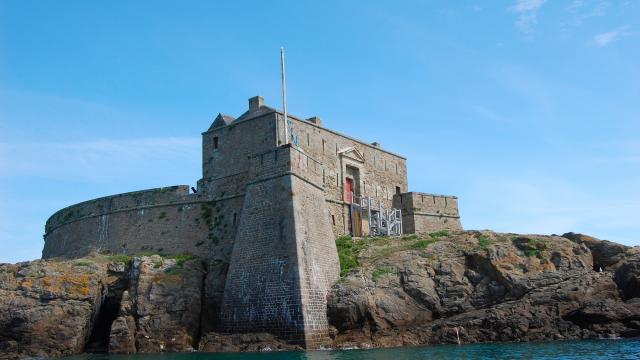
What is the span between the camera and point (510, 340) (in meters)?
23.3

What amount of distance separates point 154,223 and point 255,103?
8320 millimetres

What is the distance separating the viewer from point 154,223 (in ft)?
104

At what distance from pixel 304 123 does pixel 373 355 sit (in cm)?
1452

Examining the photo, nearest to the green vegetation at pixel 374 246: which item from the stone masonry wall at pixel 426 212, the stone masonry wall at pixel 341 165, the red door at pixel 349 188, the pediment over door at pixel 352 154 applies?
the stone masonry wall at pixel 341 165

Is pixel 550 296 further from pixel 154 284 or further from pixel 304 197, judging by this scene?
pixel 154 284

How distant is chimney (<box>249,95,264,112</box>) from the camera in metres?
32.1

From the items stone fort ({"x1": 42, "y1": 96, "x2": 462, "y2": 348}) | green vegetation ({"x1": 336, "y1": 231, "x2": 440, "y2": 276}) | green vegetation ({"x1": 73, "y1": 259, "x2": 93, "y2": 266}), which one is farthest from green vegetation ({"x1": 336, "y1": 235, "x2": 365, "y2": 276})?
green vegetation ({"x1": 73, "y1": 259, "x2": 93, "y2": 266})

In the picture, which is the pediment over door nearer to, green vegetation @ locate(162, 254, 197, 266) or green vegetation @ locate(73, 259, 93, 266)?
green vegetation @ locate(162, 254, 197, 266)

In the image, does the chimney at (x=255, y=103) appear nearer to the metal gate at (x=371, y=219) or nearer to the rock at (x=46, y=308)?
the metal gate at (x=371, y=219)

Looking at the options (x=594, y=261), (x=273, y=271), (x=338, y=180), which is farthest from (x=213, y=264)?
(x=594, y=261)

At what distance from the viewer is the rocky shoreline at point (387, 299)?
2380 centimetres

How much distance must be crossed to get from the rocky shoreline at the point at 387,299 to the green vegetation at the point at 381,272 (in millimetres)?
64

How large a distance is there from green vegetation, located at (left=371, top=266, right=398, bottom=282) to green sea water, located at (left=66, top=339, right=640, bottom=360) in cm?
392

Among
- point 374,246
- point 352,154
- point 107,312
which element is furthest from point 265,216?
point 352,154
